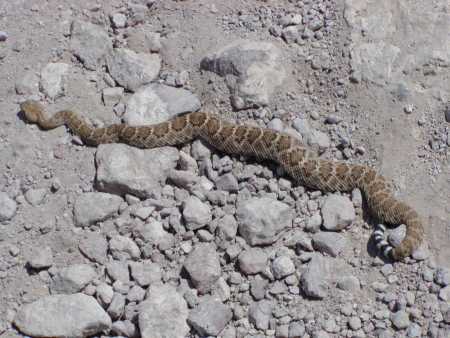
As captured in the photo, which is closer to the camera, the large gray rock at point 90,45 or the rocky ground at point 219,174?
the rocky ground at point 219,174

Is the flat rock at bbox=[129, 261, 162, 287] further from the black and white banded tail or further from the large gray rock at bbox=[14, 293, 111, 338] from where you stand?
the black and white banded tail

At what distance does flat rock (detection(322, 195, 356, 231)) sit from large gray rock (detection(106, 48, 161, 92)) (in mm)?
3048

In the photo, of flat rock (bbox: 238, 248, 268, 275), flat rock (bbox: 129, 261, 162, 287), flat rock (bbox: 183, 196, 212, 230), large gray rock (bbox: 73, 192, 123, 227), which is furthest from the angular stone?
large gray rock (bbox: 73, 192, 123, 227)

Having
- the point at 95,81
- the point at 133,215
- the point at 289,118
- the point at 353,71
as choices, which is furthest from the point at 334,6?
the point at 133,215

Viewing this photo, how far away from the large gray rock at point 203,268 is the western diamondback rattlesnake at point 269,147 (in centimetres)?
148

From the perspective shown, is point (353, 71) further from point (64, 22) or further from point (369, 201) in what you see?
point (64, 22)

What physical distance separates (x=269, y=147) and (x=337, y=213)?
1186mm

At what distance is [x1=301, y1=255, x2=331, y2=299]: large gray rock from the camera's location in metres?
6.56

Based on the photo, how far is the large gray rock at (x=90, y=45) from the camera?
8938mm

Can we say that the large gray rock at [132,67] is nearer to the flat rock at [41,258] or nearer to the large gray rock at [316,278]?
the flat rock at [41,258]

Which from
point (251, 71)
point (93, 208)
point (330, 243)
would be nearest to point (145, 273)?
point (93, 208)

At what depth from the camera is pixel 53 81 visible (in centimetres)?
866

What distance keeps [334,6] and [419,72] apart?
1529 mm

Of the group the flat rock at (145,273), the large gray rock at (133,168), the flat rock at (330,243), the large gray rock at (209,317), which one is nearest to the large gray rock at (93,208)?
the large gray rock at (133,168)
